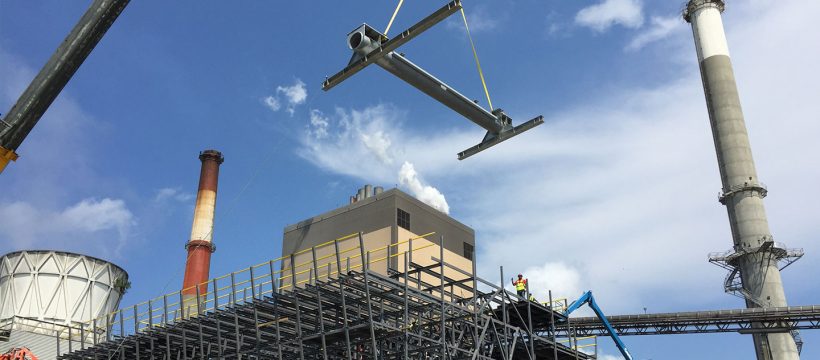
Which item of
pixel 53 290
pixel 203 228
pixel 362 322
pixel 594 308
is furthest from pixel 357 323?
pixel 203 228

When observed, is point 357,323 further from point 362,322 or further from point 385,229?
point 385,229

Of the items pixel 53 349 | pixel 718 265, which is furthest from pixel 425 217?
pixel 718 265

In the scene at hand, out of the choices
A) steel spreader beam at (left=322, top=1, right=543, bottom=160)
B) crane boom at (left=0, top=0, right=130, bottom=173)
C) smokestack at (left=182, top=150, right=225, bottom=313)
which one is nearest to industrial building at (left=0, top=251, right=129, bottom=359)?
smokestack at (left=182, top=150, right=225, bottom=313)

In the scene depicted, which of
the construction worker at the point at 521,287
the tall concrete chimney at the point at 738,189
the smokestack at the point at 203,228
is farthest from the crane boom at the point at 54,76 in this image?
the tall concrete chimney at the point at 738,189

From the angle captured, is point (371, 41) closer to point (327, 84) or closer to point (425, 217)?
point (327, 84)

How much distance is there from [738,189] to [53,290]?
53.6 meters

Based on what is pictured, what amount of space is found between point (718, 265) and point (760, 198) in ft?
22.0

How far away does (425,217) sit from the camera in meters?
43.3

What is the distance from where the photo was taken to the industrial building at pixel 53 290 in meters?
47.0

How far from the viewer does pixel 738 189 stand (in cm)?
6419

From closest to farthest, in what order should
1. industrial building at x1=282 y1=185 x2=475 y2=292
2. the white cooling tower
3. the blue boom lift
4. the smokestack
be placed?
the blue boom lift
industrial building at x1=282 y1=185 x2=475 y2=292
the white cooling tower
the smokestack

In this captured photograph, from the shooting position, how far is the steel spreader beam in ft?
55.1

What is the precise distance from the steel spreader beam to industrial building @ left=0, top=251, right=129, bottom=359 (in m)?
35.1

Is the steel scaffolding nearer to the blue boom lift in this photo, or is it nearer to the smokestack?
the blue boom lift
